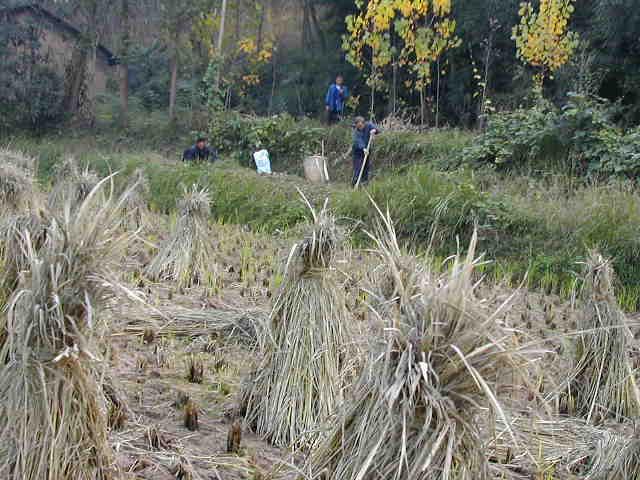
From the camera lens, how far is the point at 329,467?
8.98 feet

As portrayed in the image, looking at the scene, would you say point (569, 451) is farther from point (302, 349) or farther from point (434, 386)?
point (434, 386)

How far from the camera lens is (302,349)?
13.3 feet

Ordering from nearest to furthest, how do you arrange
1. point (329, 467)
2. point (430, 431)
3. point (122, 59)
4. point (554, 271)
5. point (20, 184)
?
point (430, 431) → point (329, 467) → point (20, 184) → point (554, 271) → point (122, 59)

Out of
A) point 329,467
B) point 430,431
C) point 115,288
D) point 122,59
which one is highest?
point 122,59

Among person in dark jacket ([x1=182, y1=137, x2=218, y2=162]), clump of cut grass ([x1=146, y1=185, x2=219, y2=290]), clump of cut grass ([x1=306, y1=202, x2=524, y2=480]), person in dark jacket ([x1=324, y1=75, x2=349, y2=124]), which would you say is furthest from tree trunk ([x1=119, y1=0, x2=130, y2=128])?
clump of cut grass ([x1=306, y1=202, x2=524, y2=480])

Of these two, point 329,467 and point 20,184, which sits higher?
point 20,184

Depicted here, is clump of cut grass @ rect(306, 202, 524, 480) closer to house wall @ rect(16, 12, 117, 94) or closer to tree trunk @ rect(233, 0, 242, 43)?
tree trunk @ rect(233, 0, 242, 43)

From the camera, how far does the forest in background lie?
55.0 ft

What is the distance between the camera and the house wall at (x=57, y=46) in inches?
966

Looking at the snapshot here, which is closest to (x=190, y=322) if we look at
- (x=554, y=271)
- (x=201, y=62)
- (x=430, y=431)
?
(x=430, y=431)

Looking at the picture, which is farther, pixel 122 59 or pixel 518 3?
pixel 122 59

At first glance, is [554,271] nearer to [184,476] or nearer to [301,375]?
[301,375]

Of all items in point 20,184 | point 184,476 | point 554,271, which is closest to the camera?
point 184,476

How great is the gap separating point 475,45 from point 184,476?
18436 mm
